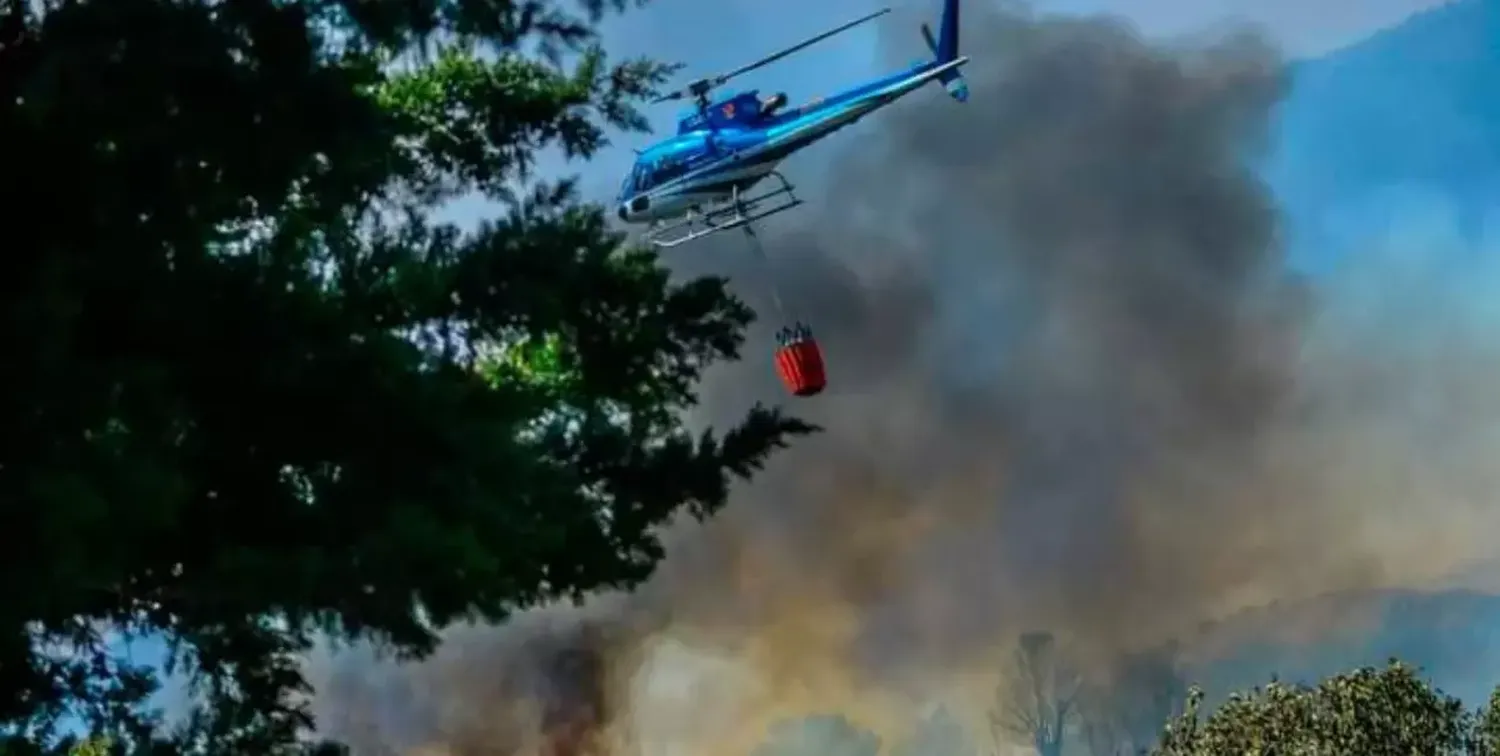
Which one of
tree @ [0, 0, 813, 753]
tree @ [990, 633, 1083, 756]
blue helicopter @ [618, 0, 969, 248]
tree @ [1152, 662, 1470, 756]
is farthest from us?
tree @ [990, 633, 1083, 756]

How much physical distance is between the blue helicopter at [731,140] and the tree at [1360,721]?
15.5ft

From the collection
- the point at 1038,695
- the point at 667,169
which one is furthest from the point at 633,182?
the point at 1038,695

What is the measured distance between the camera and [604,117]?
17.9 ft

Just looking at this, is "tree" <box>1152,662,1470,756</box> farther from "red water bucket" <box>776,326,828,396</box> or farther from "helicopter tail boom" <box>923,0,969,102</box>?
"helicopter tail boom" <box>923,0,969,102</box>

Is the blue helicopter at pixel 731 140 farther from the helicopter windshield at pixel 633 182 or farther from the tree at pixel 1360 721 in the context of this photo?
the tree at pixel 1360 721

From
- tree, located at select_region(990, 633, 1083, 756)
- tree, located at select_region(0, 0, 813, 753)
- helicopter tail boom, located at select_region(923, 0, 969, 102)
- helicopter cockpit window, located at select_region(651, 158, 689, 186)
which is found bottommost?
tree, located at select_region(0, 0, 813, 753)

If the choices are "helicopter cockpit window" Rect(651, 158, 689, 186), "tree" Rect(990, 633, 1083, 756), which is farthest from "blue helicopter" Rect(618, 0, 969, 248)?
"tree" Rect(990, 633, 1083, 756)

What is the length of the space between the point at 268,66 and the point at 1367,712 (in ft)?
30.4

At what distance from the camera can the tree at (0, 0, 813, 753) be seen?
304 cm

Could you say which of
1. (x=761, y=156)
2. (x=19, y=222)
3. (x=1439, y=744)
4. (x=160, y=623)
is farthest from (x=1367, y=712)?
(x=19, y=222)

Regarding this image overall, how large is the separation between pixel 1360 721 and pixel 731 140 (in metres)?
5.47

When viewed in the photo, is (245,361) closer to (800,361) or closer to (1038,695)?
(800,361)

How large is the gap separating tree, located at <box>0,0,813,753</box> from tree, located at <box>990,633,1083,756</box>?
8520 mm

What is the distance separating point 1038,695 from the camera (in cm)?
1241
